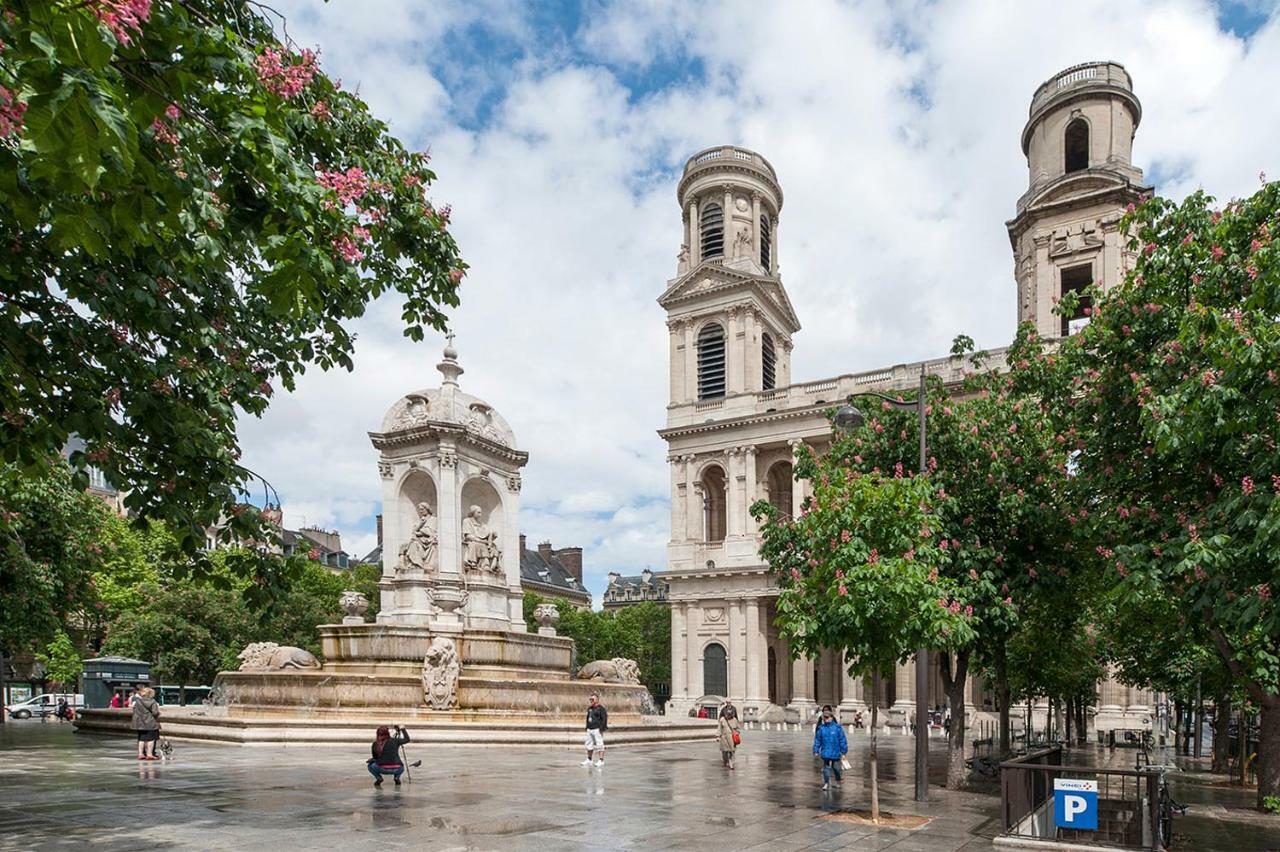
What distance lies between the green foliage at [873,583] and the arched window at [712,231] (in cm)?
5332

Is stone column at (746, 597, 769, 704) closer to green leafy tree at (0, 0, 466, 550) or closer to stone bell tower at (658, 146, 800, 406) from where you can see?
stone bell tower at (658, 146, 800, 406)

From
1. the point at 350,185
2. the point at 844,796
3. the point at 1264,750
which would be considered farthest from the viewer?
the point at 844,796

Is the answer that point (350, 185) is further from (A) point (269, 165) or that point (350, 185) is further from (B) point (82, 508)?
(B) point (82, 508)

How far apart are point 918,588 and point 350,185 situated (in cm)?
1027

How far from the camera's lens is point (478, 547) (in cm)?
2858

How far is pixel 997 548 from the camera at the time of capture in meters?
19.8

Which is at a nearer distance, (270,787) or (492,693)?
(270,787)

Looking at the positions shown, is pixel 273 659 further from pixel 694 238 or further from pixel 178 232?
pixel 694 238

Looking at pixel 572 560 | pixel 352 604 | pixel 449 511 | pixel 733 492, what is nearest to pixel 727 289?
pixel 733 492

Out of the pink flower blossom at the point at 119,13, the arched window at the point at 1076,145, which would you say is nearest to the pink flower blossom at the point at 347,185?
the pink flower blossom at the point at 119,13

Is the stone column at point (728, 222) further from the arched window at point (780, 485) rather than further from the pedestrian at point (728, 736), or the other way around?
the pedestrian at point (728, 736)

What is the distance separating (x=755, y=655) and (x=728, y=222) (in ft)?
98.5

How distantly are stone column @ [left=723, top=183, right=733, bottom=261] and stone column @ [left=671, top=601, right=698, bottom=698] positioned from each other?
80.9 ft

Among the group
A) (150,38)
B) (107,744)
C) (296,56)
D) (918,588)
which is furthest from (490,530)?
(150,38)
